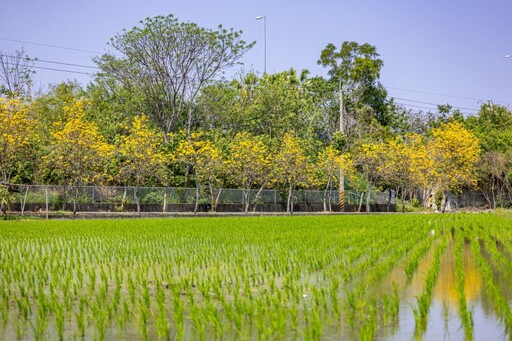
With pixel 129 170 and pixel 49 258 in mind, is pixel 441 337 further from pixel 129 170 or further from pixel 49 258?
pixel 129 170

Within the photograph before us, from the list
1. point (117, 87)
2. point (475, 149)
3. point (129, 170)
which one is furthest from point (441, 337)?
point (475, 149)

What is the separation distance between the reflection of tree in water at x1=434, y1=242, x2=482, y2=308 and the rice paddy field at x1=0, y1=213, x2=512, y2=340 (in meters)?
0.01

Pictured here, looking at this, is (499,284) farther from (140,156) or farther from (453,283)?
(140,156)

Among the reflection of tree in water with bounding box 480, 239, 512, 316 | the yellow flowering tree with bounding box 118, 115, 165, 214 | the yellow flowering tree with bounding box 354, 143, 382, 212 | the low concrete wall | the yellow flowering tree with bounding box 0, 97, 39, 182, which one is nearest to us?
the reflection of tree in water with bounding box 480, 239, 512, 316

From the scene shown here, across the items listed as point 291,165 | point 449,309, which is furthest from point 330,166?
point 449,309

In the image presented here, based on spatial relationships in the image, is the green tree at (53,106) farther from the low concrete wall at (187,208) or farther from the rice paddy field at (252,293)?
the rice paddy field at (252,293)

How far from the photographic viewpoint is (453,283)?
8.25 metres

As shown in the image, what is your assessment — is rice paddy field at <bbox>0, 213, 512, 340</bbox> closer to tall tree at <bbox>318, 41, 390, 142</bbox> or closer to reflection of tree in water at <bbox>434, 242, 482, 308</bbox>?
reflection of tree in water at <bbox>434, 242, 482, 308</bbox>

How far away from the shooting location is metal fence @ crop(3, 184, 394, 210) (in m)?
35.3

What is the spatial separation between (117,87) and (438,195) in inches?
1101

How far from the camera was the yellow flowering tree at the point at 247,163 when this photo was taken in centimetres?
4156

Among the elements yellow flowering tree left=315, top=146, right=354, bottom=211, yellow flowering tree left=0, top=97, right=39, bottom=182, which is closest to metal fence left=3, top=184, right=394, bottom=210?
yellow flowering tree left=315, top=146, right=354, bottom=211

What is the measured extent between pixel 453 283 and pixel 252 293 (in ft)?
8.38

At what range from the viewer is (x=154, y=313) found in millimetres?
6230
